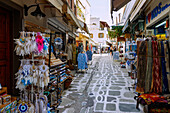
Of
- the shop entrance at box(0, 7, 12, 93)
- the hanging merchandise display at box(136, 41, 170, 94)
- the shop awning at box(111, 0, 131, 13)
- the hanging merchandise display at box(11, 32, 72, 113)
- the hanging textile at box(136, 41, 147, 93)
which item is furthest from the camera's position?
the shop awning at box(111, 0, 131, 13)

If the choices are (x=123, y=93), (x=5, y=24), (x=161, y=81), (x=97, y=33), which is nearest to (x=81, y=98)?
(x=123, y=93)

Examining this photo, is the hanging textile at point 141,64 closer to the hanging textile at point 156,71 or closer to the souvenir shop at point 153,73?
the souvenir shop at point 153,73

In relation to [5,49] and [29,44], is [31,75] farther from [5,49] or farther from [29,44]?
[5,49]

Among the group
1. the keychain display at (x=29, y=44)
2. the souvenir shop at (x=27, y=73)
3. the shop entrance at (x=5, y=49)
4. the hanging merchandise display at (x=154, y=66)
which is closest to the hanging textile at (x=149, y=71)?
the hanging merchandise display at (x=154, y=66)

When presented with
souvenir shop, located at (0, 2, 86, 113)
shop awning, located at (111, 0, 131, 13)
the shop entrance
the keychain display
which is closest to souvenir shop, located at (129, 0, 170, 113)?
shop awning, located at (111, 0, 131, 13)

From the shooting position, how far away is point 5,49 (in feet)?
12.8

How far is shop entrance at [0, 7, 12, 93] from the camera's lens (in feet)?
12.3

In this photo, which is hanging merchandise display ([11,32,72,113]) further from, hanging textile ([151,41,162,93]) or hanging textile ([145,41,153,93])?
hanging textile ([151,41,162,93])

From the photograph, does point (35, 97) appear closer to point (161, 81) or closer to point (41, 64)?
point (41, 64)

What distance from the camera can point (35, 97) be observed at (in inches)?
114

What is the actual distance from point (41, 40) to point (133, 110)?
3036 mm

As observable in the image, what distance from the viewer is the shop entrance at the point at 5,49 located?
376 cm

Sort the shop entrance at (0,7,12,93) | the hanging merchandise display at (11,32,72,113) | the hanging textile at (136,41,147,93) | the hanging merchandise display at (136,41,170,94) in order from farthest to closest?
the shop entrance at (0,7,12,93) < the hanging textile at (136,41,147,93) < the hanging merchandise display at (136,41,170,94) < the hanging merchandise display at (11,32,72,113)

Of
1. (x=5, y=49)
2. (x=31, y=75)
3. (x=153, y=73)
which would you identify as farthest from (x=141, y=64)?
(x=5, y=49)
